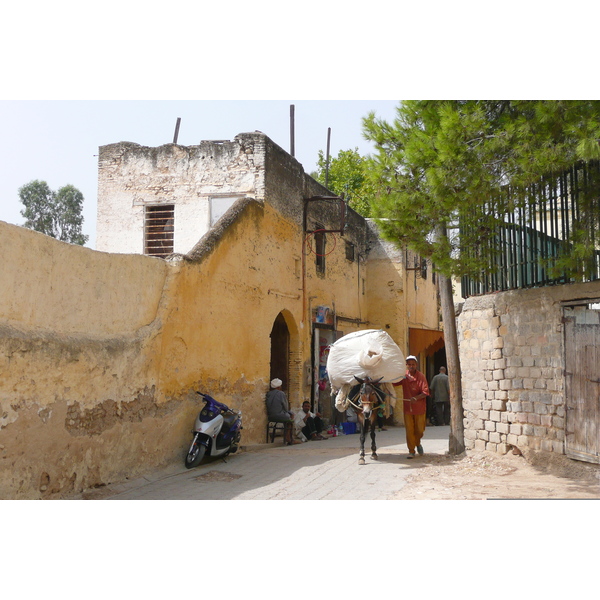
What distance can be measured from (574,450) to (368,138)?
195 inches

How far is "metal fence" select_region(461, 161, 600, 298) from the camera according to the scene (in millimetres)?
7922

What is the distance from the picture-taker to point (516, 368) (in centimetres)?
915

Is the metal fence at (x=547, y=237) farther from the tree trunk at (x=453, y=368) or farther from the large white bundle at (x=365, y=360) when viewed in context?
the large white bundle at (x=365, y=360)

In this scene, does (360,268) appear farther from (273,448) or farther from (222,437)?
(222,437)

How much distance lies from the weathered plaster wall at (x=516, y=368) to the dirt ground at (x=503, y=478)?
222 mm

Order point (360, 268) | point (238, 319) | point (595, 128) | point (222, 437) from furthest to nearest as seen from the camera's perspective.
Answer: point (360, 268) → point (238, 319) → point (222, 437) → point (595, 128)

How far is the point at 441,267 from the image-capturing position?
886 cm

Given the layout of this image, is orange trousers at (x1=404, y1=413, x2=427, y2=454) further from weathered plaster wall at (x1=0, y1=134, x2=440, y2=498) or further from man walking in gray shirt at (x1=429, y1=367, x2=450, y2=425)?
man walking in gray shirt at (x1=429, y1=367, x2=450, y2=425)

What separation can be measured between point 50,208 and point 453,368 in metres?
30.4

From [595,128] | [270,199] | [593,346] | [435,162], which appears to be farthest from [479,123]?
[270,199]

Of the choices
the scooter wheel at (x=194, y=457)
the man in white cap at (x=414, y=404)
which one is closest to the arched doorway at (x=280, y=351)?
the man in white cap at (x=414, y=404)

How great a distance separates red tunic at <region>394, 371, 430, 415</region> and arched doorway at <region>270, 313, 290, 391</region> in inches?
213

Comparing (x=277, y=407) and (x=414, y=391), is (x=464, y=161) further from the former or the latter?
(x=277, y=407)

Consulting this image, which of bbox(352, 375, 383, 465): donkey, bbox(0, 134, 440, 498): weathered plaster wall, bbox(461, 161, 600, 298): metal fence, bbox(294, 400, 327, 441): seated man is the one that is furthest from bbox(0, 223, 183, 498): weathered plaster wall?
bbox(294, 400, 327, 441): seated man
